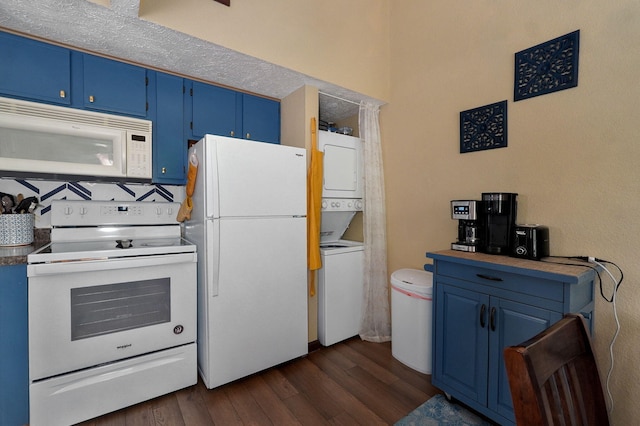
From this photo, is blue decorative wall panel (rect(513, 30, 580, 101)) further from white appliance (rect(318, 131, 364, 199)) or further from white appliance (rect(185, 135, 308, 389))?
white appliance (rect(185, 135, 308, 389))

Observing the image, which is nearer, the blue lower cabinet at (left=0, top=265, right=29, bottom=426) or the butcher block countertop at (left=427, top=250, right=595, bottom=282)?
the butcher block countertop at (left=427, top=250, right=595, bottom=282)

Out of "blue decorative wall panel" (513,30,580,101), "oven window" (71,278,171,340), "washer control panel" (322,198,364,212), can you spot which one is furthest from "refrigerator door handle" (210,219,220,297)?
"blue decorative wall panel" (513,30,580,101)

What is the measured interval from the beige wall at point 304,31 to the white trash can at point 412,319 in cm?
188

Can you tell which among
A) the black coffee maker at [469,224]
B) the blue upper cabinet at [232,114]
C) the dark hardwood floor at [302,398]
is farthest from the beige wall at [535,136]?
the blue upper cabinet at [232,114]

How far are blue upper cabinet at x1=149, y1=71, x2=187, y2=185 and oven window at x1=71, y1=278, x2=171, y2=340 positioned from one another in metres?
0.93

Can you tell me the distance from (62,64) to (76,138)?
518mm

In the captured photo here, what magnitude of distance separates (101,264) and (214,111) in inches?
62.0

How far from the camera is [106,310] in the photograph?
1766mm

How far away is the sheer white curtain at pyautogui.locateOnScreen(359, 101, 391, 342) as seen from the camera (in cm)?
276

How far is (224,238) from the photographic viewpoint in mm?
1988

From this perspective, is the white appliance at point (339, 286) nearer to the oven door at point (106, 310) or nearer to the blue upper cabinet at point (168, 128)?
the oven door at point (106, 310)

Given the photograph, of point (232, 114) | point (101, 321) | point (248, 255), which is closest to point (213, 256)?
point (248, 255)

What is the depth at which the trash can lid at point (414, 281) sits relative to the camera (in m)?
2.15

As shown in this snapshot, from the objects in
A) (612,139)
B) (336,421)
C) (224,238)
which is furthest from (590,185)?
(224,238)
